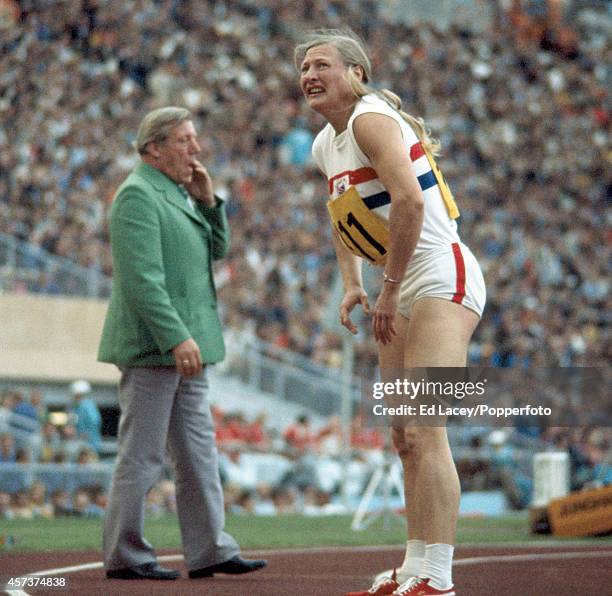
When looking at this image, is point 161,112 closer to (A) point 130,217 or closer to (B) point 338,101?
(A) point 130,217

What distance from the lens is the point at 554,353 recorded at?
25109 millimetres

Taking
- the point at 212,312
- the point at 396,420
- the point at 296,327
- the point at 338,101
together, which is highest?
the point at 296,327

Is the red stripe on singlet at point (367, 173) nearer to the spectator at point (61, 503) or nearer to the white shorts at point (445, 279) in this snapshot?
the white shorts at point (445, 279)

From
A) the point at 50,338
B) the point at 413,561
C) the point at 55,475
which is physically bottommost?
the point at 413,561

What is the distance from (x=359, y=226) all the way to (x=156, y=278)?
4.88 ft

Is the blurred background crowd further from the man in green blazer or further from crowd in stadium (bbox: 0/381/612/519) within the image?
the man in green blazer

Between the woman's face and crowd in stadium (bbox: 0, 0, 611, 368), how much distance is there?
13.9 meters

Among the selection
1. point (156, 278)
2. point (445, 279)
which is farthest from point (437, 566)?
point (156, 278)

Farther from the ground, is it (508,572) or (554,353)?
(554,353)

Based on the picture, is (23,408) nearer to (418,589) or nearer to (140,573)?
(140,573)

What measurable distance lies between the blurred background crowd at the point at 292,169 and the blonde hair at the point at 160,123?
27.2 ft

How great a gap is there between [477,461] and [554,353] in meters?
6.36

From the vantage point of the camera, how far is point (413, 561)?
5.53 meters

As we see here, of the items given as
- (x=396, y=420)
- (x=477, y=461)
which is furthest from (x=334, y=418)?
(x=396, y=420)
